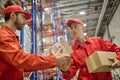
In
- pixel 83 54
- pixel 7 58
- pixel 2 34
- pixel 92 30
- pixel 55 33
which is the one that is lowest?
pixel 92 30

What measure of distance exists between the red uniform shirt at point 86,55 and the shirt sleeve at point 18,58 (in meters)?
1.18

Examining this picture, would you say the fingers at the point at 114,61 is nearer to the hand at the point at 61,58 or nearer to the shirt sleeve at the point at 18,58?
the hand at the point at 61,58

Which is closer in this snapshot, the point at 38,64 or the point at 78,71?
the point at 38,64

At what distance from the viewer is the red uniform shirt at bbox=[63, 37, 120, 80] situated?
409 cm

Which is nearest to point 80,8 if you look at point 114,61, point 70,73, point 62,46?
point 70,73

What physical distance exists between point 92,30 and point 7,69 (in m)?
20.3

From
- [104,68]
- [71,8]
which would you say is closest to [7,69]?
[104,68]

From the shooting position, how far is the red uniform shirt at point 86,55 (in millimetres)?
4094

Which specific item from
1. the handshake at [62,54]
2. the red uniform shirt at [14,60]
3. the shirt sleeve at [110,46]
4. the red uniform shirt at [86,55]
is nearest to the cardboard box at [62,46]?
the handshake at [62,54]

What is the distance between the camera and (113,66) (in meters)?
3.57

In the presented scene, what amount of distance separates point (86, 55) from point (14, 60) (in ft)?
5.89

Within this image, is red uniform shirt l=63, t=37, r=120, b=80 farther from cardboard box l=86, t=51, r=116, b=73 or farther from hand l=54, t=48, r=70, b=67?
hand l=54, t=48, r=70, b=67

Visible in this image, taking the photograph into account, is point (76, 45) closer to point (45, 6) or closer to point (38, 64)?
point (38, 64)

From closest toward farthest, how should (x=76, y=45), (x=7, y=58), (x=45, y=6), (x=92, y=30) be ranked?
(x=7, y=58), (x=76, y=45), (x=45, y=6), (x=92, y=30)
